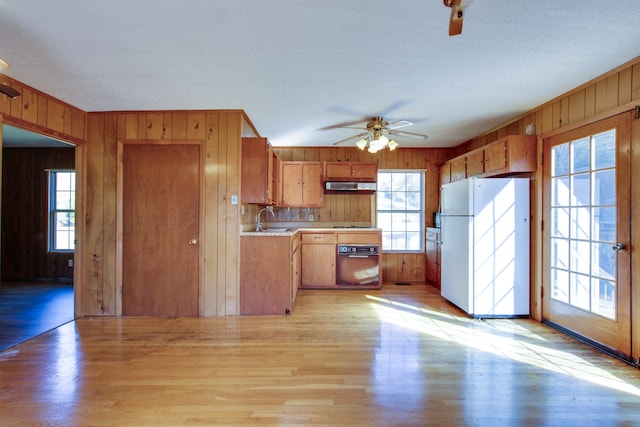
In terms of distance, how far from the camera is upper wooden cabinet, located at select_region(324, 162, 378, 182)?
511cm

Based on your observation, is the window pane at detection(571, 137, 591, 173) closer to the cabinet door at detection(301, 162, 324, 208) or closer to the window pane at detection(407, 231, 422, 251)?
the window pane at detection(407, 231, 422, 251)

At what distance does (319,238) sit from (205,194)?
1.98 m

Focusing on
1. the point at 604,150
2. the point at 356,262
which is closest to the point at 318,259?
the point at 356,262

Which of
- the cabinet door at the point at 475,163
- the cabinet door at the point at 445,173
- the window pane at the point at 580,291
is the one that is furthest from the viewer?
the cabinet door at the point at 445,173

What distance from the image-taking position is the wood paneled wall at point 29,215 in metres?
5.28

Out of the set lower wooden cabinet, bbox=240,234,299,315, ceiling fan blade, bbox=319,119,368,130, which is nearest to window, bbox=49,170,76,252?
lower wooden cabinet, bbox=240,234,299,315

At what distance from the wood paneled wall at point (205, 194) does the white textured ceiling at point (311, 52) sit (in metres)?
0.20

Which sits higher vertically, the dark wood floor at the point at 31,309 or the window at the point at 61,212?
the window at the point at 61,212

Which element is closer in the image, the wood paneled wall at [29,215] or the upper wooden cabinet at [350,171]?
the upper wooden cabinet at [350,171]

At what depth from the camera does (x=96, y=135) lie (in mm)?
3488

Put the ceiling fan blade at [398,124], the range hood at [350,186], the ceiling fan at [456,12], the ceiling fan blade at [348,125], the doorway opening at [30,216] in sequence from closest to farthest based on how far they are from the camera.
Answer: the ceiling fan at [456,12]
the ceiling fan blade at [398,124]
the ceiling fan blade at [348,125]
the range hood at [350,186]
the doorway opening at [30,216]

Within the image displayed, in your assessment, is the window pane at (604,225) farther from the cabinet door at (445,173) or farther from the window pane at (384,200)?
the window pane at (384,200)

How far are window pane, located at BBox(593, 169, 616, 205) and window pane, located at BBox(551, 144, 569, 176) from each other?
0.35 meters

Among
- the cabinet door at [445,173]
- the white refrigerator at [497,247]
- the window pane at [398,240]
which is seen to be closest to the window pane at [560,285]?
the white refrigerator at [497,247]
